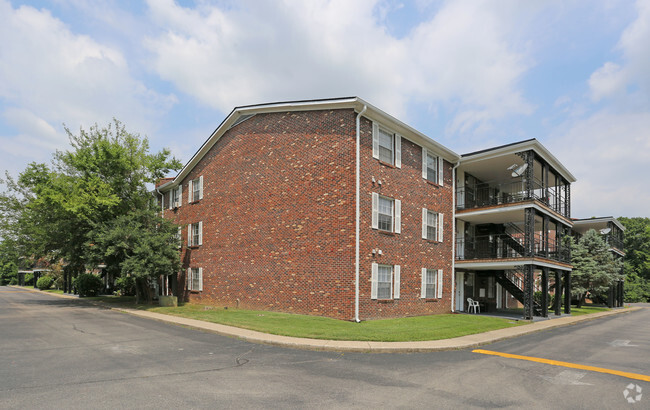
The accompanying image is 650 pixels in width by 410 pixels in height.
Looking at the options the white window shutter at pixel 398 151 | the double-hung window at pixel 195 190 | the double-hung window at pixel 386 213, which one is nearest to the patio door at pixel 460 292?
the double-hung window at pixel 386 213

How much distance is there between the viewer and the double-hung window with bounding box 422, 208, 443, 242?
20.1 meters

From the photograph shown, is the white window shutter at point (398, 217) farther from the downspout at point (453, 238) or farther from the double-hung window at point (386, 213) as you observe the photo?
the downspout at point (453, 238)

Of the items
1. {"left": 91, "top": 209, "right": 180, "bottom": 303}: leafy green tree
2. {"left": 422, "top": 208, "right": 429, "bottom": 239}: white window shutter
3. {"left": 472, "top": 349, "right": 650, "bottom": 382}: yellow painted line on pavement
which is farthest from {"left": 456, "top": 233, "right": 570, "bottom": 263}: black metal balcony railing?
{"left": 91, "top": 209, "right": 180, "bottom": 303}: leafy green tree

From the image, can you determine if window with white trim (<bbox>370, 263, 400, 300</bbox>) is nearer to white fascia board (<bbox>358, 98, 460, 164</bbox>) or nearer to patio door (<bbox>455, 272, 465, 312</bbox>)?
white fascia board (<bbox>358, 98, 460, 164</bbox>)

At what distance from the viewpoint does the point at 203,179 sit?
24.8 meters

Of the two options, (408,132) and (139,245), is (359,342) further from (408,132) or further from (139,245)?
(139,245)

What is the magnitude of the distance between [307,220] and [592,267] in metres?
25.3

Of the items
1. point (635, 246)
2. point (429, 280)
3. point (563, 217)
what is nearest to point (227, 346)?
point (429, 280)

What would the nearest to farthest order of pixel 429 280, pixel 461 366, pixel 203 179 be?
pixel 461 366, pixel 429 280, pixel 203 179

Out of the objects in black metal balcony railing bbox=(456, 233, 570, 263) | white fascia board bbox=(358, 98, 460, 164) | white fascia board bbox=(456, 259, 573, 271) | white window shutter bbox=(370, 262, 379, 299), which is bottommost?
white window shutter bbox=(370, 262, 379, 299)

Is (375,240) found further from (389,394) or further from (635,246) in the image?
(635,246)

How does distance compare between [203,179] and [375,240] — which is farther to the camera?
[203,179]

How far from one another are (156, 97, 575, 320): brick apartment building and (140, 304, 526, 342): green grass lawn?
101 cm

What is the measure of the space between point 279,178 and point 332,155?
10.7ft
